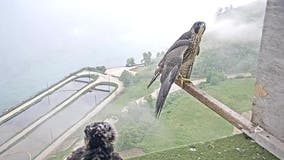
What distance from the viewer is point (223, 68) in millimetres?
17062

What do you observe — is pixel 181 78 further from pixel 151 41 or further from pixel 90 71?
pixel 151 41

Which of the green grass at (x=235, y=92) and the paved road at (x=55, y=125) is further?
the green grass at (x=235, y=92)

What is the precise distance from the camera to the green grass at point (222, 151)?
291 cm

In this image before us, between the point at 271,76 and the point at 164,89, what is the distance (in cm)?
90

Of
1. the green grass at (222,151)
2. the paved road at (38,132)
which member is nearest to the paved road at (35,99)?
the paved road at (38,132)

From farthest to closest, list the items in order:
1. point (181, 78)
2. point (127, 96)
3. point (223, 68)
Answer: point (223, 68) → point (127, 96) → point (181, 78)

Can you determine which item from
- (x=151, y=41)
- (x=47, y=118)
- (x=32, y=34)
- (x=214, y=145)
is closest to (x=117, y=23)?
(x=151, y=41)

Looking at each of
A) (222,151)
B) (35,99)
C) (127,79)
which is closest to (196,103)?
(127,79)

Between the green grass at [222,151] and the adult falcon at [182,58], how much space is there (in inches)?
24.9

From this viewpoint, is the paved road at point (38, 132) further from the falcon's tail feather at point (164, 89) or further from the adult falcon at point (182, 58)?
the falcon's tail feather at point (164, 89)

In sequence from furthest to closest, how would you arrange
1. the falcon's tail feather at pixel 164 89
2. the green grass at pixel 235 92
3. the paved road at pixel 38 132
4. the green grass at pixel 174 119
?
the green grass at pixel 235 92, the paved road at pixel 38 132, the green grass at pixel 174 119, the falcon's tail feather at pixel 164 89

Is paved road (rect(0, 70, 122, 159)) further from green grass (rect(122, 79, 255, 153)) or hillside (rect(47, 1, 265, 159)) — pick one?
green grass (rect(122, 79, 255, 153))

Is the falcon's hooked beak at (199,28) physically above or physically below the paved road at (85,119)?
above

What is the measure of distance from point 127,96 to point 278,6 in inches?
513
